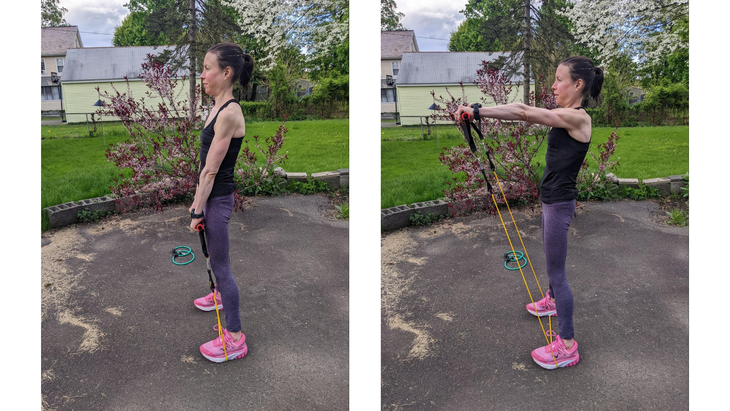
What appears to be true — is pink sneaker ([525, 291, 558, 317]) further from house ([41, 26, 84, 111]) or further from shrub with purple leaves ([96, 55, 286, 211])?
house ([41, 26, 84, 111])

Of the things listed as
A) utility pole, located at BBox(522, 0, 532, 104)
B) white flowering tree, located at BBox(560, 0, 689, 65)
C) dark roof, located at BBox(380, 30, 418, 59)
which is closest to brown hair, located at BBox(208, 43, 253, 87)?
dark roof, located at BBox(380, 30, 418, 59)

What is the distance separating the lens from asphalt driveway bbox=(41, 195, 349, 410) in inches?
93.1

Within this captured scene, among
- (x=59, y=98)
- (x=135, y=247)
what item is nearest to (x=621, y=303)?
(x=135, y=247)

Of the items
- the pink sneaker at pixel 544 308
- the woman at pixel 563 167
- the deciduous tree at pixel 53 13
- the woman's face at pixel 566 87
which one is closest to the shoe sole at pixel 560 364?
the woman at pixel 563 167

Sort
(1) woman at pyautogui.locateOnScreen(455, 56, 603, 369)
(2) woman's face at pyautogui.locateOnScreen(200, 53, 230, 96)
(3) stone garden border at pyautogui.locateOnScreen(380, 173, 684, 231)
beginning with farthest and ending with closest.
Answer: (3) stone garden border at pyautogui.locateOnScreen(380, 173, 684, 231)
(2) woman's face at pyautogui.locateOnScreen(200, 53, 230, 96)
(1) woman at pyautogui.locateOnScreen(455, 56, 603, 369)

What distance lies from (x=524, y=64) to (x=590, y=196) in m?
1.22

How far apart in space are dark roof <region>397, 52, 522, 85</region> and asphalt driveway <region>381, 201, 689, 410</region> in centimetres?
98

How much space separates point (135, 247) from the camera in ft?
10.6

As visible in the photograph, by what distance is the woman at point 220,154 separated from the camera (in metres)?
2.24

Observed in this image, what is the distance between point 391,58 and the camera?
9.39 feet

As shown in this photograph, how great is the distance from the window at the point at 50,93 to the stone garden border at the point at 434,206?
205 cm

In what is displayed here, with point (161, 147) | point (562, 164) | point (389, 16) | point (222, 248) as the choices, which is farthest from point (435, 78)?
point (161, 147)

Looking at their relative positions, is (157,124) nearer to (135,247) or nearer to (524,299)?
(135,247)

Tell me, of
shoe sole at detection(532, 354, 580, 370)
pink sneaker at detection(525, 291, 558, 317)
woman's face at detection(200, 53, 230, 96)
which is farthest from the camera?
pink sneaker at detection(525, 291, 558, 317)
